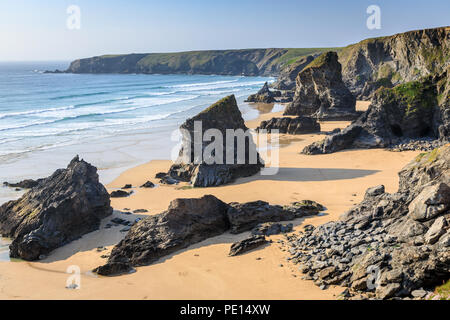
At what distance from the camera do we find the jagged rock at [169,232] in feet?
45.9

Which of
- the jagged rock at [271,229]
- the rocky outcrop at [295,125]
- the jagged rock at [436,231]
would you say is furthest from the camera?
the rocky outcrop at [295,125]

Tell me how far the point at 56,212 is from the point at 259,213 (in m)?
8.56

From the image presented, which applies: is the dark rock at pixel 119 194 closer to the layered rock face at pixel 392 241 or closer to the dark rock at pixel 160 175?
the dark rock at pixel 160 175

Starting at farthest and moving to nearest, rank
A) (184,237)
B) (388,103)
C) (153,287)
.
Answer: (388,103), (184,237), (153,287)

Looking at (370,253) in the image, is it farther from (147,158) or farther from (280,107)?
(280,107)

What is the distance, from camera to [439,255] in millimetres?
9453

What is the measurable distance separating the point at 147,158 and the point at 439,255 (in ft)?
84.4

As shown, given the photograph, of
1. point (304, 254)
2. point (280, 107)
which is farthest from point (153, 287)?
point (280, 107)

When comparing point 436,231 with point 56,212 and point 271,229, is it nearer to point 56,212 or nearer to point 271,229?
point 271,229

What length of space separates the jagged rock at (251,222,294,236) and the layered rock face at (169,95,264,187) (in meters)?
8.52

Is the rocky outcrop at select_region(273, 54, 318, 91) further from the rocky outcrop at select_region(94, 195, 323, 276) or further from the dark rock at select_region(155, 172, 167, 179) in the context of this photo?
the rocky outcrop at select_region(94, 195, 323, 276)

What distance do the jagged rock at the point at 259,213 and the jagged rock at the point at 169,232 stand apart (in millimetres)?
495

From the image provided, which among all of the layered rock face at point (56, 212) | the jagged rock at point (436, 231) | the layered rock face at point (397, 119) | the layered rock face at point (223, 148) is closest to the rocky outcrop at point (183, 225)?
the layered rock face at point (56, 212)

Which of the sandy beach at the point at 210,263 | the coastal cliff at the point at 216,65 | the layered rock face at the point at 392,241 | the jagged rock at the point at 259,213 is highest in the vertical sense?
the coastal cliff at the point at 216,65
